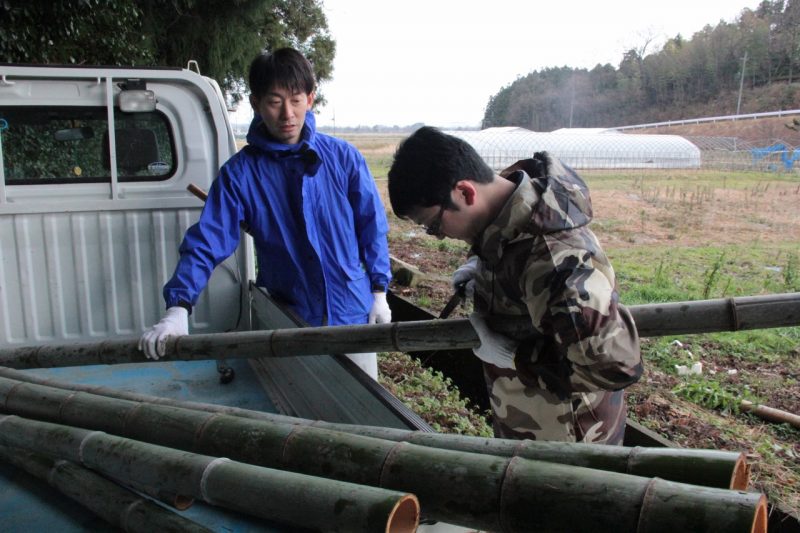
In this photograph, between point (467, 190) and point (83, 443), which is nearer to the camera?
point (467, 190)

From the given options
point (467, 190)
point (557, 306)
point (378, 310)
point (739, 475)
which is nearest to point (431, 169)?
point (467, 190)

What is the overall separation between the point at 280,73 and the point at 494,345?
5.20 ft

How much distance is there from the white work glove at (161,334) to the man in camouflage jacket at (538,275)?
A: 1206 millimetres

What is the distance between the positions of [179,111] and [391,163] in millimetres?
2424

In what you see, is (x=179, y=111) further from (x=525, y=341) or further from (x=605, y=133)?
(x=605, y=133)

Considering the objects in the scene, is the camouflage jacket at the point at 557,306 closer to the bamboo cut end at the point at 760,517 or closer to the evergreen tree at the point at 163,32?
the bamboo cut end at the point at 760,517

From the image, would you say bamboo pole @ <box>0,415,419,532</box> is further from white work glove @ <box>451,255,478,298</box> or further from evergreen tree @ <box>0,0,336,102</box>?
evergreen tree @ <box>0,0,336,102</box>

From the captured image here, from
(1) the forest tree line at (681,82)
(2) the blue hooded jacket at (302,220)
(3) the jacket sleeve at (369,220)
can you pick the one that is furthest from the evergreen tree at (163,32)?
(1) the forest tree line at (681,82)

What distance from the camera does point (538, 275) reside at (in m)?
1.45

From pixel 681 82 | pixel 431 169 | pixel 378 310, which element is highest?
pixel 681 82

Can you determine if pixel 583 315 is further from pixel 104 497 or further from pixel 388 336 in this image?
pixel 104 497

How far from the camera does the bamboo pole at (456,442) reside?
1.03m

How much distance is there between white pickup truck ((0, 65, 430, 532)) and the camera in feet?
10.7

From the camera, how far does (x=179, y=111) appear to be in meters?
3.55
